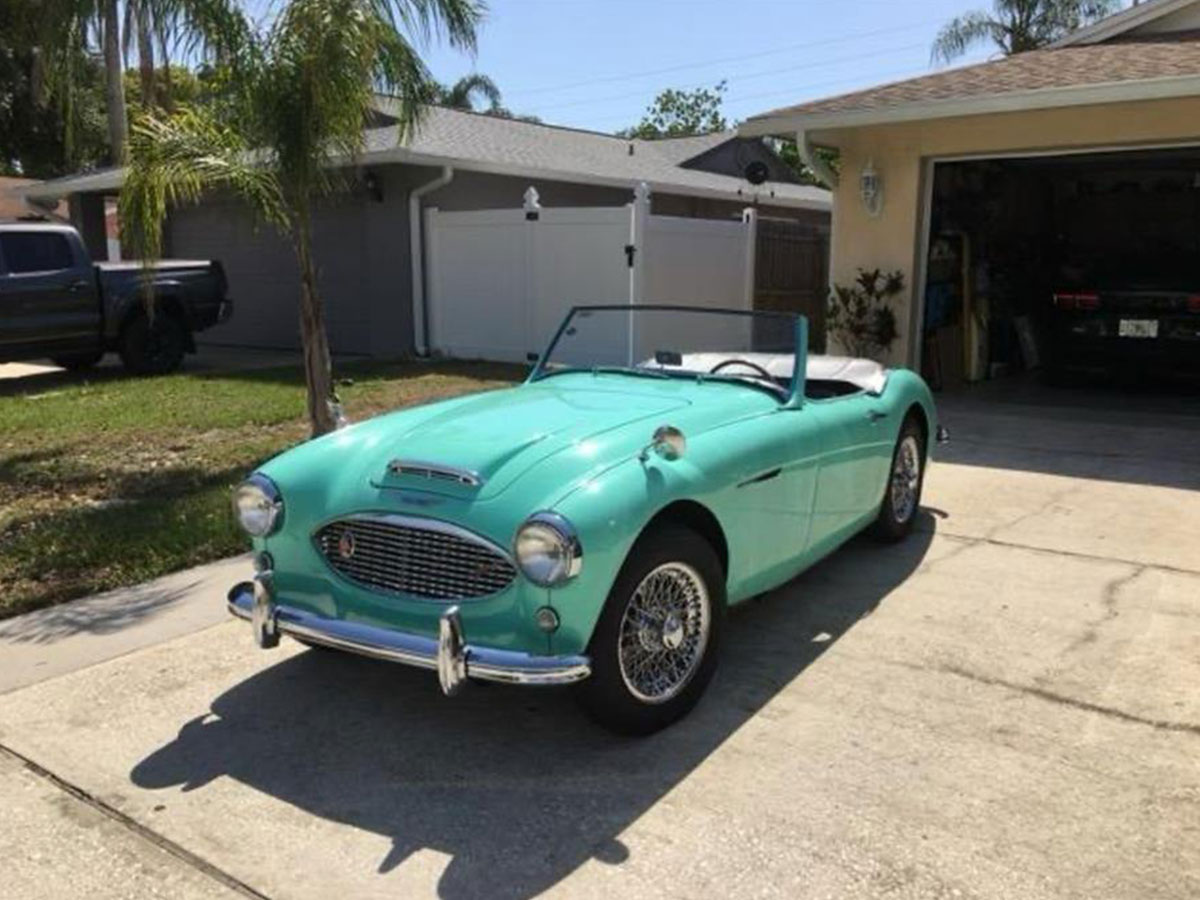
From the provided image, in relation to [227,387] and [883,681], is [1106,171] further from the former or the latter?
[883,681]

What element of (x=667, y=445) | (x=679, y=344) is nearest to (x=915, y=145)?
(x=679, y=344)

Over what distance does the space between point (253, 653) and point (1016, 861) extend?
9.86ft

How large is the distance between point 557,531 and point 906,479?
3.23 m

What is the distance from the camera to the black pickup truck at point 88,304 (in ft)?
38.9

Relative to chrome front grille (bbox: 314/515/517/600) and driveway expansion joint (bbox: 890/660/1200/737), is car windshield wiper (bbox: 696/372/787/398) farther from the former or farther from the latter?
chrome front grille (bbox: 314/515/517/600)

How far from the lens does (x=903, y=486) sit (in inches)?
229

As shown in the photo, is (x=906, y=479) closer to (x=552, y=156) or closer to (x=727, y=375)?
(x=727, y=375)

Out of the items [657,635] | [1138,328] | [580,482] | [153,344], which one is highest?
[1138,328]

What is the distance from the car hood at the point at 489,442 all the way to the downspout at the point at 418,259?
427 inches

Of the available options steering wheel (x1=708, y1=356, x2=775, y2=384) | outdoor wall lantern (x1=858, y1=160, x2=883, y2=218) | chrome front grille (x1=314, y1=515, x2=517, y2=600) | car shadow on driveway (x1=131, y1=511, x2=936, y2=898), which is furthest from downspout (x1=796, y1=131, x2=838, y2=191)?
chrome front grille (x1=314, y1=515, x2=517, y2=600)

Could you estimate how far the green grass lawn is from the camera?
5645mm

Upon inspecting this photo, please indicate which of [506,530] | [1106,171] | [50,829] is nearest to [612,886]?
[506,530]

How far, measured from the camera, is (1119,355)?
440 inches

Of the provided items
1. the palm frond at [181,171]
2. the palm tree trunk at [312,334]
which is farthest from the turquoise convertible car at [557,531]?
the palm frond at [181,171]
